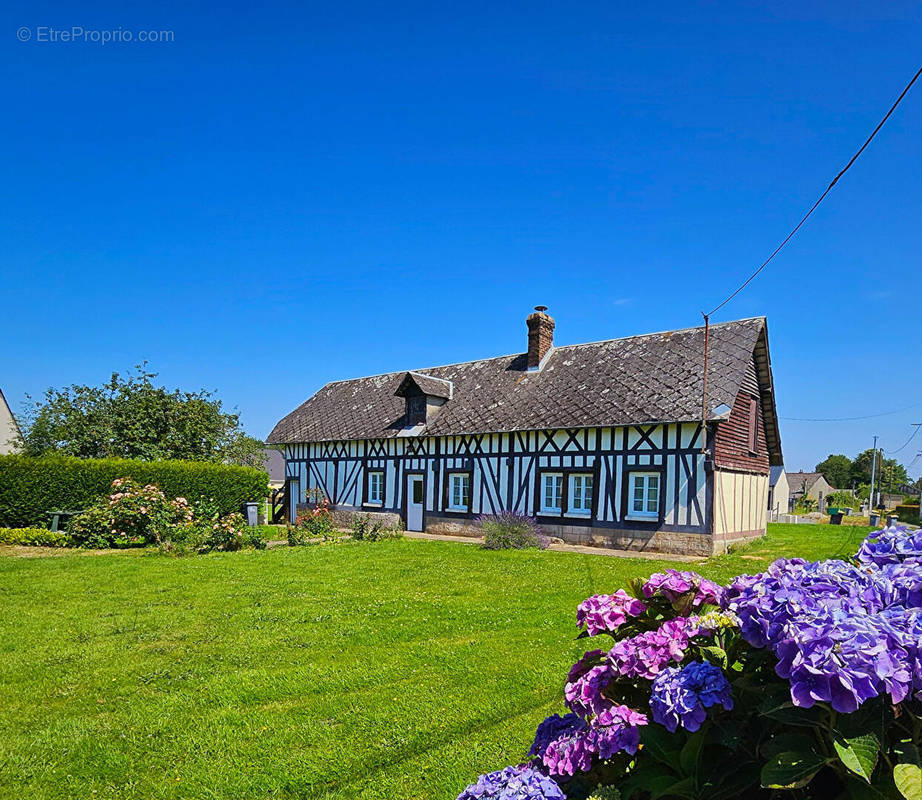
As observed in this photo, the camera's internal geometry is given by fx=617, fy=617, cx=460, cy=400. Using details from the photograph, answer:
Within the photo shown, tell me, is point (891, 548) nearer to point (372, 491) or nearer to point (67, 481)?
point (67, 481)

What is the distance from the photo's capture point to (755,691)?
1.56 m

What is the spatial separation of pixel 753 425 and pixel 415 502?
9.23 m

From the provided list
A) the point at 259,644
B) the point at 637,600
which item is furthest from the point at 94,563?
the point at 637,600

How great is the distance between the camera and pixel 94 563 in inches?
413

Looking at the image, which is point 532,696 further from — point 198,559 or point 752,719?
point 198,559

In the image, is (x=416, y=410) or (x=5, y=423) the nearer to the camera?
(x=416, y=410)

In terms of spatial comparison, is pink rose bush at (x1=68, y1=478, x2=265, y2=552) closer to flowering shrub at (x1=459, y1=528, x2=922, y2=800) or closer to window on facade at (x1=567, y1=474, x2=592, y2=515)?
window on facade at (x1=567, y1=474, x2=592, y2=515)

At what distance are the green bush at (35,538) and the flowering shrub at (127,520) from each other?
0.24 metres

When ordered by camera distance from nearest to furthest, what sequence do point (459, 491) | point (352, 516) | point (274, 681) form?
1. point (274, 681)
2. point (459, 491)
3. point (352, 516)

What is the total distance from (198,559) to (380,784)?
9.35 m

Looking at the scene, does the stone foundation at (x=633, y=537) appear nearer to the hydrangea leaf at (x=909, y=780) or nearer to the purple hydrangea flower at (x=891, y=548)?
the purple hydrangea flower at (x=891, y=548)

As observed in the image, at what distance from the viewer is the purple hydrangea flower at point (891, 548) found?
1.82 meters

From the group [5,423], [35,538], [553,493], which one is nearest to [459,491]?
[553,493]

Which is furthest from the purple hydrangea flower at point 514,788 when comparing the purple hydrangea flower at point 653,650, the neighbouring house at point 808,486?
the neighbouring house at point 808,486
